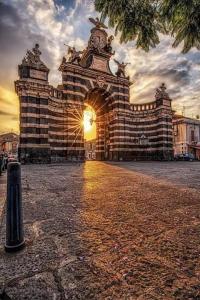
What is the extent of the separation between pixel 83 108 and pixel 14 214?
17.7 meters

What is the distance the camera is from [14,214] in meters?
1.57

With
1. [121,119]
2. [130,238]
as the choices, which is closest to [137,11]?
[130,238]

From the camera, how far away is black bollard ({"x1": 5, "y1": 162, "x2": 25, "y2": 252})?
59.2 inches

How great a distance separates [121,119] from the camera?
20.7 meters

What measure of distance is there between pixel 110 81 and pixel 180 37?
57.2 ft

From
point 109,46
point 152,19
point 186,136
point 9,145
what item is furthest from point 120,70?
point 9,145

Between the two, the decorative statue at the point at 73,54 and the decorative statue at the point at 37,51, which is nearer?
the decorative statue at the point at 37,51

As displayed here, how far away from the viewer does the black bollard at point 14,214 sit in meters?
1.50

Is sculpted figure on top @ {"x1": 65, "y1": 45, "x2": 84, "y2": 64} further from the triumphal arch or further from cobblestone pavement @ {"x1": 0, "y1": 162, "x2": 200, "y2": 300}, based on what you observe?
cobblestone pavement @ {"x1": 0, "y1": 162, "x2": 200, "y2": 300}

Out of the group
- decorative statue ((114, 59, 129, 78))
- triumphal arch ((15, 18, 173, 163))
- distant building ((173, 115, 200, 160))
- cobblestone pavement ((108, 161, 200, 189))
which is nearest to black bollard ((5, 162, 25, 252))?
cobblestone pavement ((108, 161, 200, 189))

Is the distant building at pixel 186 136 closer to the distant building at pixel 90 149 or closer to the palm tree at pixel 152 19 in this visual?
the distant building at pixel 90 149

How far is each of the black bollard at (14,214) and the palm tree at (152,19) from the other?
3355 mm

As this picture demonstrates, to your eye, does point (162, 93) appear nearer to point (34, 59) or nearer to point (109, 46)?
point (109, 46)

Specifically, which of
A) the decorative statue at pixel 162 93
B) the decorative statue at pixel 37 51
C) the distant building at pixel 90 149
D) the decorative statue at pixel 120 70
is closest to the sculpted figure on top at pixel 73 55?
the decorative statue at pixel 37 51
